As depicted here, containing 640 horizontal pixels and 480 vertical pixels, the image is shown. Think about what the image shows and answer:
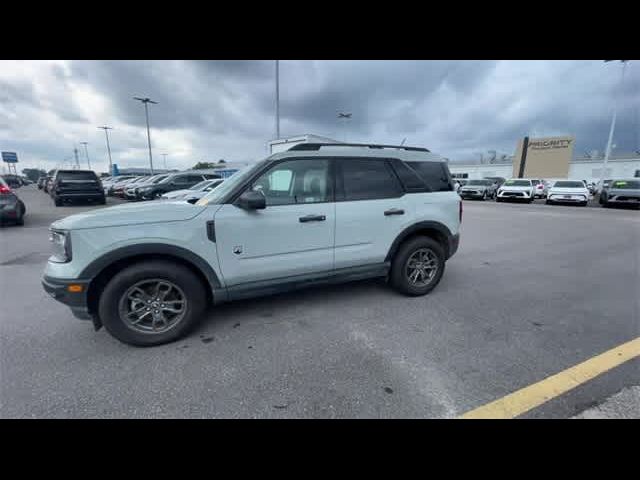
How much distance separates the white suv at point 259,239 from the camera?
2520 mm

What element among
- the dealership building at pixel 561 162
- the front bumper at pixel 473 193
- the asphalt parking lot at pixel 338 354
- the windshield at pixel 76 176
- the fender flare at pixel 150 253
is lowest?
the asphalt parking lot at pixel 338 354

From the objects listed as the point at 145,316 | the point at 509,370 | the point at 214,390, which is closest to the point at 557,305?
the point at 509,370

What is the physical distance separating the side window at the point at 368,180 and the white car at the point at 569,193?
65.3 ft

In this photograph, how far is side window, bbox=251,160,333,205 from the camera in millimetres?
3080

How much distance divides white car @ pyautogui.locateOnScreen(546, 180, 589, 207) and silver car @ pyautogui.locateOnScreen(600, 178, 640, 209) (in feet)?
3.24

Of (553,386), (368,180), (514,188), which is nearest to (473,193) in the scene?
(514,188)

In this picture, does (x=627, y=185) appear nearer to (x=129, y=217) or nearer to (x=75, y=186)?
(x=129, y=217)

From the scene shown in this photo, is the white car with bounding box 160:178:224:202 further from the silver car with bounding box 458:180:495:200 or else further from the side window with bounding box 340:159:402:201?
the silver car with bounding box 458:180:495:200

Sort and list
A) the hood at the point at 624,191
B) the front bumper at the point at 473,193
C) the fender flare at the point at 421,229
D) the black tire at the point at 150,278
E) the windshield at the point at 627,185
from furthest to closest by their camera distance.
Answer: the front bumper at the point at 473,193, the windshield at the point at 627,185, the hood at the point at 624,191, the fender flare at the point at 421,229, the black tire at the point at 150,278

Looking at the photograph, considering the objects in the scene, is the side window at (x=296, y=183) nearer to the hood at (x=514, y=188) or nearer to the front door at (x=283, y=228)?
the front door at (x=283, y=228)

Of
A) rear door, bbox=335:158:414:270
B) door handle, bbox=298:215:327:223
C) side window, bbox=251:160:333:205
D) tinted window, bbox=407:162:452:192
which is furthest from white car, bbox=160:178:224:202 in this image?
tinted window, bbox=407:162:452:192

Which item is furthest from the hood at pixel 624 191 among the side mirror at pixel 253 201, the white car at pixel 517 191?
the side mirror at pixel 253 201

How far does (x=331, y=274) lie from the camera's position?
3.37 meters

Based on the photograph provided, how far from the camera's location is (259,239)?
9.57 feet
